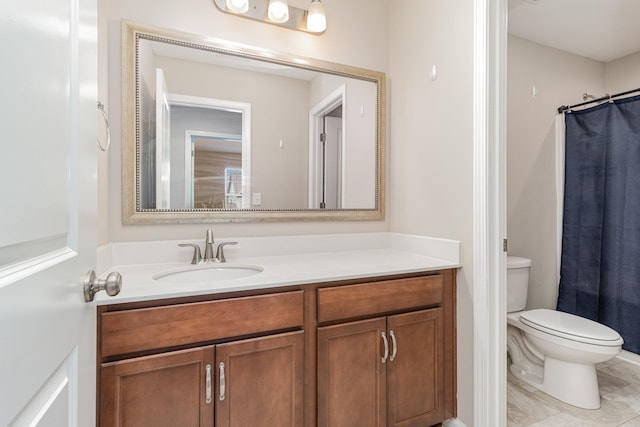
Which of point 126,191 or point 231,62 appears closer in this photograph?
point 126,191

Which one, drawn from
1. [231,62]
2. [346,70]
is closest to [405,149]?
[346,70]

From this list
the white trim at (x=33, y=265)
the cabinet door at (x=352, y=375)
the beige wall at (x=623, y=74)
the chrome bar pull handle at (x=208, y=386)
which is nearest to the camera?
the white trim at (x=33, y=265)

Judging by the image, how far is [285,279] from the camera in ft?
4.01

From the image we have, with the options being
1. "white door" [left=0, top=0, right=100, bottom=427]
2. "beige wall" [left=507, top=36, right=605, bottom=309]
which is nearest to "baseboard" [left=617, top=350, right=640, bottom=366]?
"beige wall" [left=507, top=36, right=605, bottom=309]

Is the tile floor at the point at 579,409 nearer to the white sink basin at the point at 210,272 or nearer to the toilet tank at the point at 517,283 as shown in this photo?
the toilet tank at the point at 517,283

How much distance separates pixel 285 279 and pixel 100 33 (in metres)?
1.26

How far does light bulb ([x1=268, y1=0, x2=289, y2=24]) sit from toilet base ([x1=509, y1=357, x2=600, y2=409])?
8.18 ft

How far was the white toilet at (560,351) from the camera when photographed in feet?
5.63

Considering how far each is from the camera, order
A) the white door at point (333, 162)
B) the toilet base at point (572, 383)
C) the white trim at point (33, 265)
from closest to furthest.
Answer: the white trim at point (33, 265) < the toilet base at point (572, 383) < the white door at point (333, 162)

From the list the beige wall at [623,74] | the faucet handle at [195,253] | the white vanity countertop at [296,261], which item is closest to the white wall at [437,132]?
the white vanity countertop at [296,261]

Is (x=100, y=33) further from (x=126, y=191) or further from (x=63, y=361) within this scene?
(x=63, y=361)

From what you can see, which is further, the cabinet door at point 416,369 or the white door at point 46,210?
the cabinet door at point 416,369

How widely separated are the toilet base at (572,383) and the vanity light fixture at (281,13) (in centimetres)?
238

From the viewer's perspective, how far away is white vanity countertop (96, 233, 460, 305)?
3.63ft
